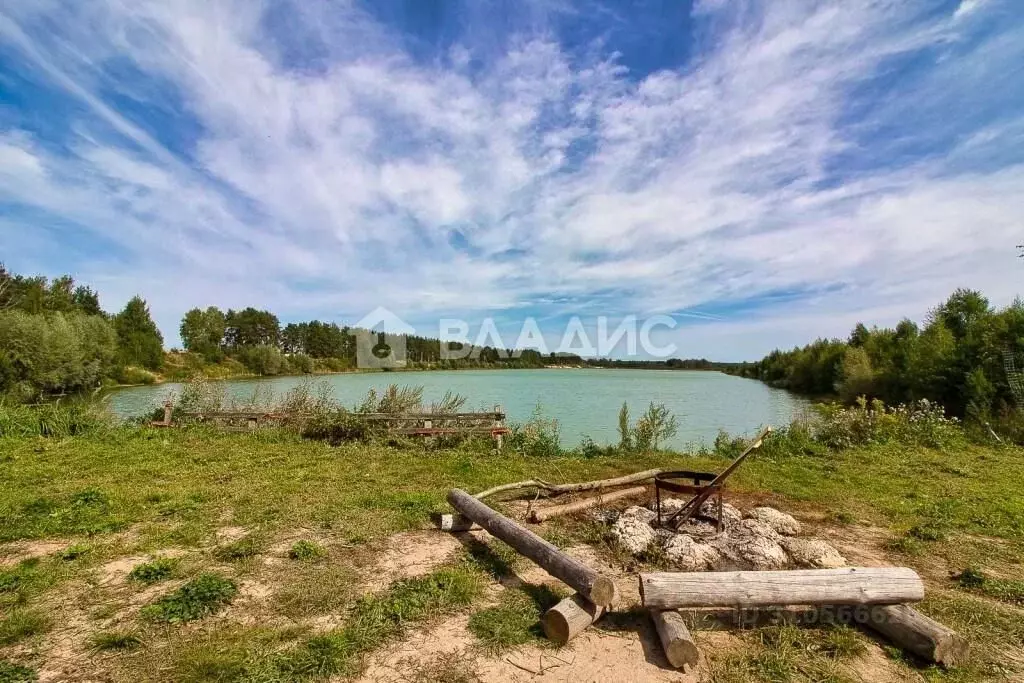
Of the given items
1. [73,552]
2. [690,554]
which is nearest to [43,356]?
[73,552]

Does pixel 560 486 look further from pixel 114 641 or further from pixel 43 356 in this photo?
pixel 43 356

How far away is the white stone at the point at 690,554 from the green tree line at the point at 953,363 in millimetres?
13692

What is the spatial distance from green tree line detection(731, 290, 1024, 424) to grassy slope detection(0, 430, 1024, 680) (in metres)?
5.72

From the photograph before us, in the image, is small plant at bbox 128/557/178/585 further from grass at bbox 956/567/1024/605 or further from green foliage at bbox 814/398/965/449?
green foliage at bbox 814/398/965/449

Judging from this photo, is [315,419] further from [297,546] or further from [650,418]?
[650,418]

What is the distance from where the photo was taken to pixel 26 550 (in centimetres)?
473

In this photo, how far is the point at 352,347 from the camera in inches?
3455

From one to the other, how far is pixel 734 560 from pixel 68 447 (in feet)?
43.0

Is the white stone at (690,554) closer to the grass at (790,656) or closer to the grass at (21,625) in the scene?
the grass at (790,656)

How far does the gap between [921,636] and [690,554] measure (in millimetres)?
1800

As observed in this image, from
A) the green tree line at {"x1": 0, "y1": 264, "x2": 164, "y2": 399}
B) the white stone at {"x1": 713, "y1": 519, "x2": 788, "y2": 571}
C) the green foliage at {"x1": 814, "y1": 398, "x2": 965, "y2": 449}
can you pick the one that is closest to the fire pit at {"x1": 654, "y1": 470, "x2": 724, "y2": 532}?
the white stone at {"x1": 713, "y1": 519, "x2": 788, "y2": 571}

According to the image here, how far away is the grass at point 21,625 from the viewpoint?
10.4ft

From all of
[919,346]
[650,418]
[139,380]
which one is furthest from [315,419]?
[139,380]

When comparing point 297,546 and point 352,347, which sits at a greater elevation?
point 352,347
